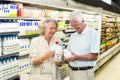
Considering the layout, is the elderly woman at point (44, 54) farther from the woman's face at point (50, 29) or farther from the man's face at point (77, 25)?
the man's face at point (77, 25)

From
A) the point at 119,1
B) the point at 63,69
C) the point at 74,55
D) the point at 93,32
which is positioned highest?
the point at 119,1

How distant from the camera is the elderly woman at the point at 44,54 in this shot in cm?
277

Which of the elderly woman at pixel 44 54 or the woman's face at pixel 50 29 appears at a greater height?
the woman's face at pixel 50 29

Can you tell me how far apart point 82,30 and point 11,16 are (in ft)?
3.66

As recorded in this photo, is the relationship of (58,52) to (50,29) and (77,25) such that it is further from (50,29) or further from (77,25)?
(77,25)

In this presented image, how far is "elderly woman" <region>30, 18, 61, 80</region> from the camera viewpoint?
2.77 m

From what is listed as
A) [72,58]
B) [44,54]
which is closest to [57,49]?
[44,54]

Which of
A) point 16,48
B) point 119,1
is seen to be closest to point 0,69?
point 16,48

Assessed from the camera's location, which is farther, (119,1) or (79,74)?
(119,1)

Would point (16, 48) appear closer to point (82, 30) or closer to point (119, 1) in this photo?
point (82, 30)

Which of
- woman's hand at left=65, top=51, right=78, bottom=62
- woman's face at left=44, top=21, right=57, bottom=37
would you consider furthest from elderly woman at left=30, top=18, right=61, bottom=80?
woman's hand at left=65, top=51, right=78, bottom=62

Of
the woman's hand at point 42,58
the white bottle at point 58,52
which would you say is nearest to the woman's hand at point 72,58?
the white bottle at point 58,52

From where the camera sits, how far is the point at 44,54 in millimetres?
2773

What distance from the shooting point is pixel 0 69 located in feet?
10.6
